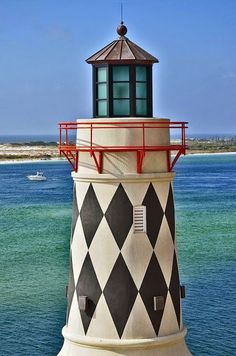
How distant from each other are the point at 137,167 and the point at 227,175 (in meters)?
119

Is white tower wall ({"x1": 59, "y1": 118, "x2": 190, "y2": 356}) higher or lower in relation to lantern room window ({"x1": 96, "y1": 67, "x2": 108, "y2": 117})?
lower

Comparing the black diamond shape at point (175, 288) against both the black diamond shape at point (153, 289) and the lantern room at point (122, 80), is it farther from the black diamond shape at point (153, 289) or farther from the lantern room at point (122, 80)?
the lantern room at point (122, 80)

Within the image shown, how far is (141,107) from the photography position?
33.1 feet

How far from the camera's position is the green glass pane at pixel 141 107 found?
10041 mm

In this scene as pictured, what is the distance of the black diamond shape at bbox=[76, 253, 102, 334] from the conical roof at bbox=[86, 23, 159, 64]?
2.11 meters

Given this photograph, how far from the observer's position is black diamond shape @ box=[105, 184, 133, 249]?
9.98 meters

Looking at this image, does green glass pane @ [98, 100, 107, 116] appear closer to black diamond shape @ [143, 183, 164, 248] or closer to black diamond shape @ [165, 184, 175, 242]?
black diamond shape @ [143, 183, 164, 248]

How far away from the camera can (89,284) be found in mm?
10086

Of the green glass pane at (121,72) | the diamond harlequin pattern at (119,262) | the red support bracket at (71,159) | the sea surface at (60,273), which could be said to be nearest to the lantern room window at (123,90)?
the green glass pane at (121,72)

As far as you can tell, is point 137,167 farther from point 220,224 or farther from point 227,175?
point 227,175

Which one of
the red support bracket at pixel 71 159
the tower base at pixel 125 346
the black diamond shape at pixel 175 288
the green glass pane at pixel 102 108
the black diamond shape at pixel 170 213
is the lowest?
the tower base at pixel 125 346

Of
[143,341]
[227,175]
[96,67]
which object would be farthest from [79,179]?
[227,175]

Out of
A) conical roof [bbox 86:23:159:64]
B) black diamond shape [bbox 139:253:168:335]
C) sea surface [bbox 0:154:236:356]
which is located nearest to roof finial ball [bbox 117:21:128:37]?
conical roof [bbox 86:23:159:64]

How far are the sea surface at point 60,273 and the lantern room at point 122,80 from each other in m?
14.8
